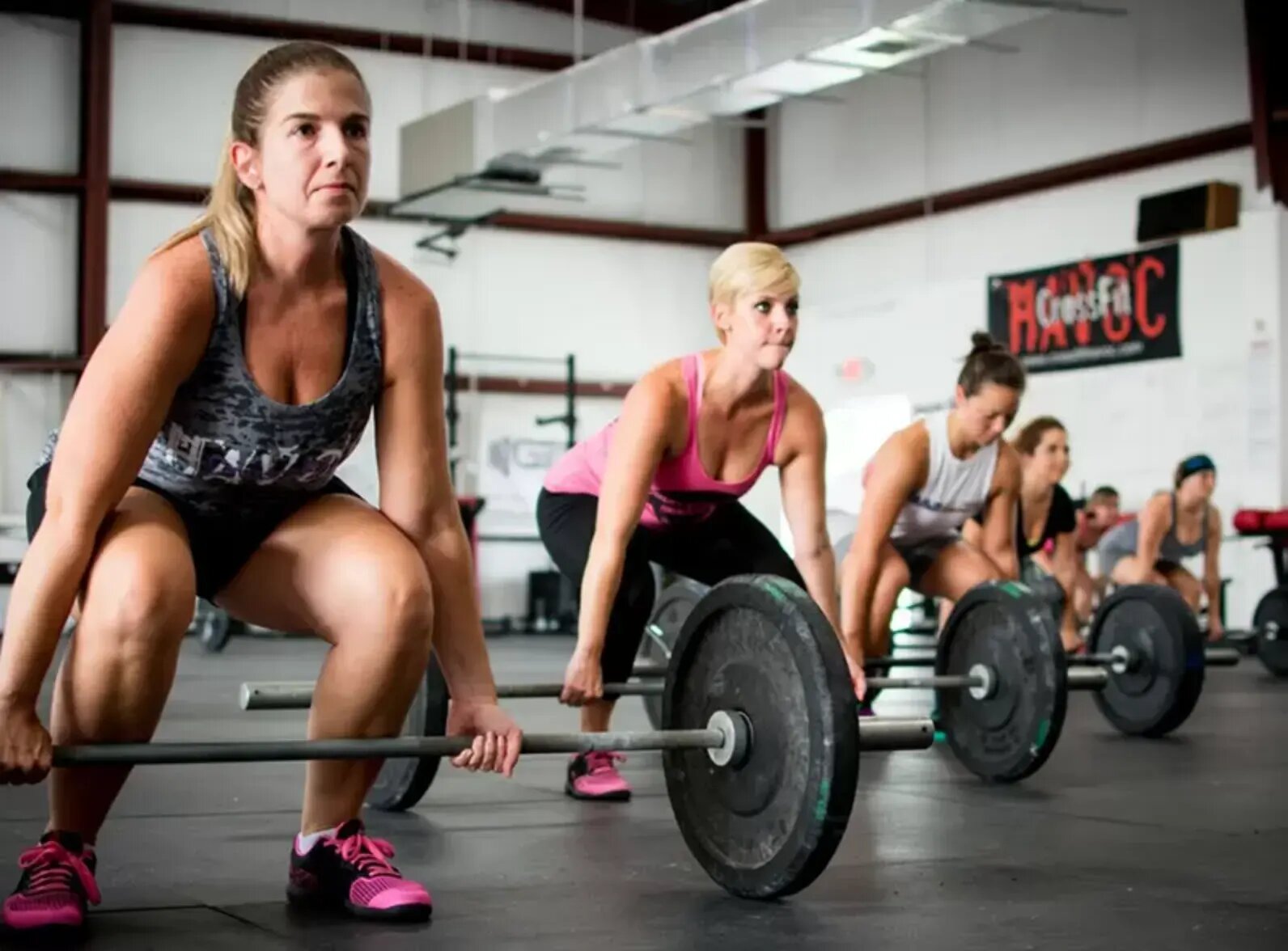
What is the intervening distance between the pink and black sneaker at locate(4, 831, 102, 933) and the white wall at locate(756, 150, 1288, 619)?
8808 millimetres

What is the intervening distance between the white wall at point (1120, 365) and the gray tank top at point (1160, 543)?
28.6 inches

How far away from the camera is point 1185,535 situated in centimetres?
888

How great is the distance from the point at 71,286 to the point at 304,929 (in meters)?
11.1

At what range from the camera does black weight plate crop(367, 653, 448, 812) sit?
3.37m

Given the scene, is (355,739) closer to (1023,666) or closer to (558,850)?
(558,850)

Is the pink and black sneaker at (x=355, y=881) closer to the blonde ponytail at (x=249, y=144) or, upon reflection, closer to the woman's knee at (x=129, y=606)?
the woman's knee at (x=129, y=606)

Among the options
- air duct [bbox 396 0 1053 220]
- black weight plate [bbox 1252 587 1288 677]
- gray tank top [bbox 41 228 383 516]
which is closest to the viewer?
gray tank top [bbox 41 228 383 516]

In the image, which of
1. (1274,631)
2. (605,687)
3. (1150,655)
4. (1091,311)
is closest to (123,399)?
(605,687)

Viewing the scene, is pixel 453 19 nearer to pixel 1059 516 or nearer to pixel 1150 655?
pixel 1059 516

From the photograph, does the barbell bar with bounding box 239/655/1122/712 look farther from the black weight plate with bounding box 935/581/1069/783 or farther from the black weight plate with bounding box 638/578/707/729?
the black weight plate with bounding box 638/578/707/729

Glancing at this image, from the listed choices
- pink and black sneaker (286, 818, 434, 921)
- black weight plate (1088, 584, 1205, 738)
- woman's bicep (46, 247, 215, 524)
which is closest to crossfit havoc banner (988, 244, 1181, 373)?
black weight plate (1088, 584, 1205, 738)

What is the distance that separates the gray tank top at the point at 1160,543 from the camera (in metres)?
8.85

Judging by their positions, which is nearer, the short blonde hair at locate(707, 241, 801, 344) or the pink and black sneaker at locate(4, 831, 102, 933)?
the pink and black sneaker at locate(4, 831, 102, 933)

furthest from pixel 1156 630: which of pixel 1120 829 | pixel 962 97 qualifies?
pixel 962 97
